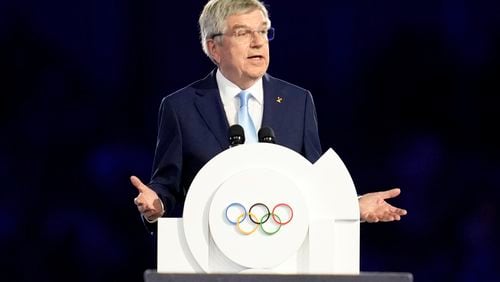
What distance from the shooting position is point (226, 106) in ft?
11.0

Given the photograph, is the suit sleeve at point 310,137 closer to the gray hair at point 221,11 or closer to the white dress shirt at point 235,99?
the white dress shirt at point 235,99

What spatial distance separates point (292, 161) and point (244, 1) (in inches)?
26.7

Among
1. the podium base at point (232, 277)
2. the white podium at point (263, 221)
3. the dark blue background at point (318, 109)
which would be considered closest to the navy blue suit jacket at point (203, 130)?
the white podium at point (263, 221)

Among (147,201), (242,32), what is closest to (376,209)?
(147,201)

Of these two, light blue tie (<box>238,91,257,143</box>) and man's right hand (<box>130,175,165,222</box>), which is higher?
light blue tie (<box>238,91,257,143</box>)

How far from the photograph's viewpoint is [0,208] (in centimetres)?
508

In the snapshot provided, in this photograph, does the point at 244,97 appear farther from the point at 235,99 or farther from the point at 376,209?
the point at 376,209

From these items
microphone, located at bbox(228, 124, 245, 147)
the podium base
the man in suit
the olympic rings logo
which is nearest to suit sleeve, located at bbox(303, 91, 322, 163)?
the man in suit

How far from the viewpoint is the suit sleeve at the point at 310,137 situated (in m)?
3.29

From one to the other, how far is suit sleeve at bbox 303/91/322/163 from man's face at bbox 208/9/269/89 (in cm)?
19

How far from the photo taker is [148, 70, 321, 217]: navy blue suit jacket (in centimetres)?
328

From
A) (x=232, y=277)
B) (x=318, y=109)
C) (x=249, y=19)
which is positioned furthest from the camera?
(x=318, y=109)

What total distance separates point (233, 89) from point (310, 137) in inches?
10.3

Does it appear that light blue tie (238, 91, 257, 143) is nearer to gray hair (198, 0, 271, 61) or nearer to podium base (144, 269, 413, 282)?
gray hair (198, 0, 271, 61)
